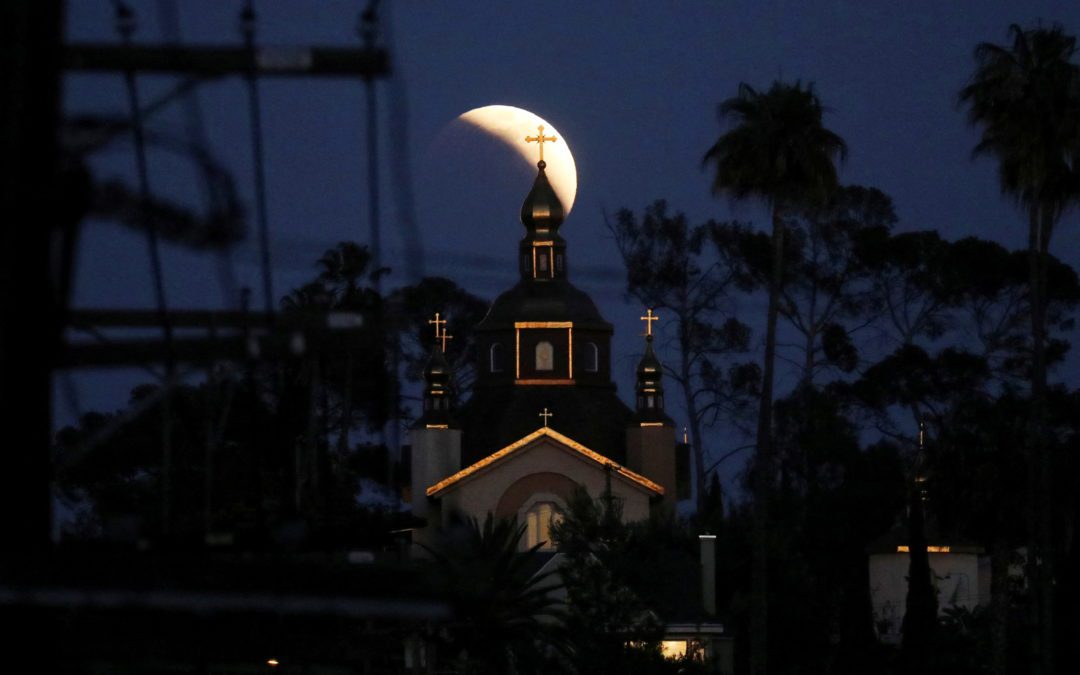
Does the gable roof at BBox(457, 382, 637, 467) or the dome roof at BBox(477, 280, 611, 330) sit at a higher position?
the dome roof at BBox(477, 280, 611, 330)

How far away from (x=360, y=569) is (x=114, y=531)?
7.07 ft

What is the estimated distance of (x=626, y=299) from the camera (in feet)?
328

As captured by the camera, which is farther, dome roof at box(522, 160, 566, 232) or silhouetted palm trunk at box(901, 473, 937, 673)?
dome roof at box(522, 160, 566, 232)

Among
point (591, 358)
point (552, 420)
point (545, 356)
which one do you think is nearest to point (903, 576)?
point (552, 420)

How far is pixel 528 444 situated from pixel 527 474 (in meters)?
1.13

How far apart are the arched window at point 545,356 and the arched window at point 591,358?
58.4 inches

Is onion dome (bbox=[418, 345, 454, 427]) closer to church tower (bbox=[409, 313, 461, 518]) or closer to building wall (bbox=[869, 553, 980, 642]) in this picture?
church tower (bbox=[409, 313, 461, 518])

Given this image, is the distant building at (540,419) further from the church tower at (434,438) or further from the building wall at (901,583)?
the building wall at (901,583)

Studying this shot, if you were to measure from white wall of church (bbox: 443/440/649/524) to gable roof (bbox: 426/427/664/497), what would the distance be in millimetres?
262

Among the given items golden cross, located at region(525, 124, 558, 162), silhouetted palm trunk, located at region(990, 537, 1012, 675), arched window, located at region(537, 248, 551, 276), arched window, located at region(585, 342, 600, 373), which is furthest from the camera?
golden cross, located at region(525, 124, 558, 162)

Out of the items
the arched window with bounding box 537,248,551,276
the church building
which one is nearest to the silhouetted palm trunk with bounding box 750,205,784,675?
the church building

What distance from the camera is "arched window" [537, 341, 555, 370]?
9175 cm

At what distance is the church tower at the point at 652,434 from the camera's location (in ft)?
289

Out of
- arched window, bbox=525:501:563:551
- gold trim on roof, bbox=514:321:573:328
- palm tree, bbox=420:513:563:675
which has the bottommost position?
palm tree, bbox=420:513:563:675
